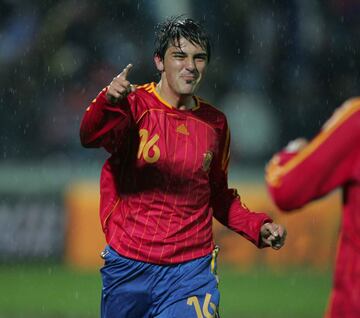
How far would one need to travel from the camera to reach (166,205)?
4.79m

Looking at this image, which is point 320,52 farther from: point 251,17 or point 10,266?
point 10,266

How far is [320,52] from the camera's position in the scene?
39.6ft

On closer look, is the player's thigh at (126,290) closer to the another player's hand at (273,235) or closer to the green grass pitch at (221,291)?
the another player's hand at (273,235)

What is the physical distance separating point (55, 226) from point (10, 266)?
0.62 meters

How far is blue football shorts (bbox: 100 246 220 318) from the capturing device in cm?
470

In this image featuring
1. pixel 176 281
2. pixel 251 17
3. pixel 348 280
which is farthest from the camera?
pixel 251 17

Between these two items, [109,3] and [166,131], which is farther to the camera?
[109,3]

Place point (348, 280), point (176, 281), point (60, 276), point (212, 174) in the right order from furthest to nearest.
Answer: point (60, 276) < point (212, 174) < point (176, 281) < point (348, 280)

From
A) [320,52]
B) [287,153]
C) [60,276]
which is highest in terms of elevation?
[320,52]

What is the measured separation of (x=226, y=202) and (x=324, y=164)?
1935 mm

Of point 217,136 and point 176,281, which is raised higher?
point 217,136

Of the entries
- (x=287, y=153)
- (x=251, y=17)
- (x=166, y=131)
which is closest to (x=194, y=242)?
(x=166, y=131)

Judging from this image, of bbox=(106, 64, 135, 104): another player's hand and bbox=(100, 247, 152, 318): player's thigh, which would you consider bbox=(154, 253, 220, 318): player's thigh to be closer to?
bbox=(100, 247, 152, 318): player's thigh

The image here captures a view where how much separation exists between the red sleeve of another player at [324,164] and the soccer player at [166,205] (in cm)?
144
